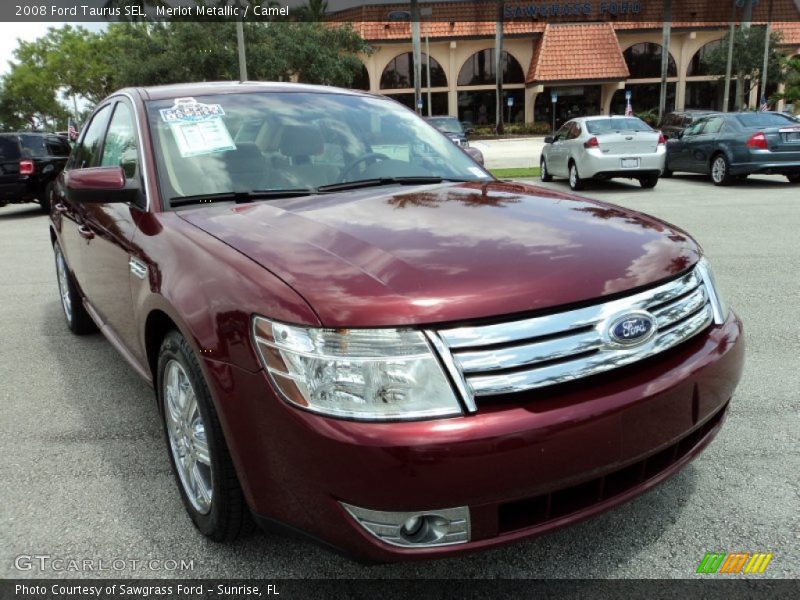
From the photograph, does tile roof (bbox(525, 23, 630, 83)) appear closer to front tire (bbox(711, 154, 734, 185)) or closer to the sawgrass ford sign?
the sawgrass ford sign

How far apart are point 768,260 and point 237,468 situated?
6.23 meters

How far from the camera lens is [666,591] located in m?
2.09

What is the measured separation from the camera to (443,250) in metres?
2.07

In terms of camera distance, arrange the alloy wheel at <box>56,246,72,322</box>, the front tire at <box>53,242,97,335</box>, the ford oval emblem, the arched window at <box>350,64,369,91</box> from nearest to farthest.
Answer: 1. the ford oval emblem
2. the front tire at <box>53,242,97,335</box>
3. the alloy wheel at <box>56,246,72,322</box>
4. the arched window at <box>350,64,369,91</box>

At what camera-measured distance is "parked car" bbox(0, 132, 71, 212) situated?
13.4 meters

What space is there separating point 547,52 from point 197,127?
154 feet

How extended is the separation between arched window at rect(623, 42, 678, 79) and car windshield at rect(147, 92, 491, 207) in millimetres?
50472

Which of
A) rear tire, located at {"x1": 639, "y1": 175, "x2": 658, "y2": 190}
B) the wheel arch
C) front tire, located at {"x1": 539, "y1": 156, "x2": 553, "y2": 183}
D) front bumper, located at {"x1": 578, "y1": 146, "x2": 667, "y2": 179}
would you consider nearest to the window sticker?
the wheel arch

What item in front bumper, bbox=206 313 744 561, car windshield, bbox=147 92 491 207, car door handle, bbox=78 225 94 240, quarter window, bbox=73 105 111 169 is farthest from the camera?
quarter window, bbox=73 105 111 169

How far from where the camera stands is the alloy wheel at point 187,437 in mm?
2320

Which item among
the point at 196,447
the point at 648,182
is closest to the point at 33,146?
the point at 648,182

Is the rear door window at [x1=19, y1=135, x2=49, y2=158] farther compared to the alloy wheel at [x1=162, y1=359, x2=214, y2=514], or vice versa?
the rear door window at [x1=19, y1=135, x2=49, y2=158]

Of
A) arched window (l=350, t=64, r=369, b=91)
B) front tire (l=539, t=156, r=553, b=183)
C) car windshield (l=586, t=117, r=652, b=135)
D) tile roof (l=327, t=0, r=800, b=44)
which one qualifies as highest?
tile roof (l=327, t=0, r=800, b=44)

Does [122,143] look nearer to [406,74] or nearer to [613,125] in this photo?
[613,125]
